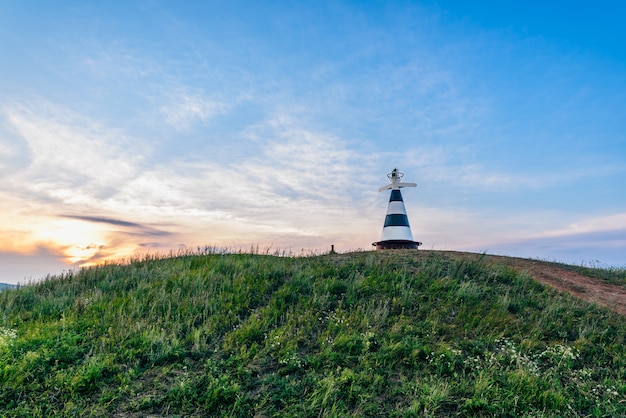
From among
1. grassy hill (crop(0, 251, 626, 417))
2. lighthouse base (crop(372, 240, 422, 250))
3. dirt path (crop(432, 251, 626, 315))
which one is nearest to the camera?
grassy hill (crop(0, 251, 626, 417))

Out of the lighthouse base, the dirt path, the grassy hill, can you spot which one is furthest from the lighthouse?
the grassy hill

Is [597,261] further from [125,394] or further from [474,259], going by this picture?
[125,394]

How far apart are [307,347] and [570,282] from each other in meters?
10.5

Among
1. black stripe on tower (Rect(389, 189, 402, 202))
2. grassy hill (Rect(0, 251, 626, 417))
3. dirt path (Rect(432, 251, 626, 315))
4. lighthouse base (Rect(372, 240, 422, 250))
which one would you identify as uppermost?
black stripe on tower (Rect(389, 189, 402, 202))

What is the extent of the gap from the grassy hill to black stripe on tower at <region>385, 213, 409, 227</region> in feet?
28.2

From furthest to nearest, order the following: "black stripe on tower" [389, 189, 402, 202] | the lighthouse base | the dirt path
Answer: "black stripe on tower" [389, 189, 402, 202] < the lighthouse base < the dirt path

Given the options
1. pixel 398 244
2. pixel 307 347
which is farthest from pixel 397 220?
pixel 307 347

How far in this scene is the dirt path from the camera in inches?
485

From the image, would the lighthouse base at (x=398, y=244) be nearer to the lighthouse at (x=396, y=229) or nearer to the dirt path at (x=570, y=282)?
the lighthouse at (x=396, y=229)

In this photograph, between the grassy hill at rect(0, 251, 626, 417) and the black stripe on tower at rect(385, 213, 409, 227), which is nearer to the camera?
the grassy hill at rect(0, 251, 626, 417)

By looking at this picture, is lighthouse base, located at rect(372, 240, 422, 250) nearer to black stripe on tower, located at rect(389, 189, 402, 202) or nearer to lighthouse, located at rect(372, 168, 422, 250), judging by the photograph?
lighthouse, located at rect(372, 168, 422, 250)

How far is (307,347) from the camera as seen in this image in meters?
8.09

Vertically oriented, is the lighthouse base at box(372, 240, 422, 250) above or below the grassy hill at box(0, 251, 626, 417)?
above

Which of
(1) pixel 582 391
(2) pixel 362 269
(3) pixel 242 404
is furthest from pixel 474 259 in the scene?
(3) pixel 242 404
